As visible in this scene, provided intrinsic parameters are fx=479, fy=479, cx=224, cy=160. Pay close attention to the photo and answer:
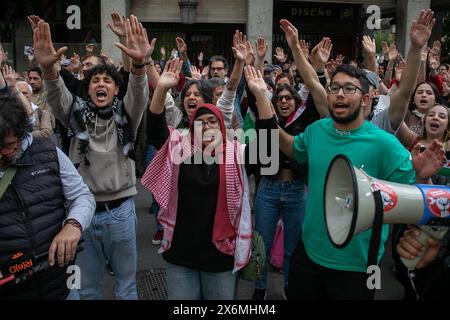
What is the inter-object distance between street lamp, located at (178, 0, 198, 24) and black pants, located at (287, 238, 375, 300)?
1006cm

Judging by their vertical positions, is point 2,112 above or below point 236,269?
above

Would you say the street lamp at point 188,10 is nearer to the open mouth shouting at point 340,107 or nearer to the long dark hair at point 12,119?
the open mouth shouting at point 340,107

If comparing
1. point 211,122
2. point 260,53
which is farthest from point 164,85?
point 260,53

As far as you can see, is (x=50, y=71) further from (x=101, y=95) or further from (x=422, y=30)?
(x=422, y=30)

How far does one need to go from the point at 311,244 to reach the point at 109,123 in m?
1.53

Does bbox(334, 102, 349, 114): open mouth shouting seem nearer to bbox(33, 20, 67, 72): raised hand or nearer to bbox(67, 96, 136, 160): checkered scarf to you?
bbox(67, 96, 136, 160): checkered scarf

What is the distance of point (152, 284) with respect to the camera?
434 cm

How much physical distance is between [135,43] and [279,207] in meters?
1.79

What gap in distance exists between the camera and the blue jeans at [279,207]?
3.91 meters

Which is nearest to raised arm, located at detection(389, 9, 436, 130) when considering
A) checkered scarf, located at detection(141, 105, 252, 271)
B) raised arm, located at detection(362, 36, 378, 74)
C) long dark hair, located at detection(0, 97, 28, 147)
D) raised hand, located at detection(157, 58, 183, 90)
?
checkered scarf, located at detection(141, 105, 252, 271)

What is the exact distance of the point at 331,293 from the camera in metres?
2.62

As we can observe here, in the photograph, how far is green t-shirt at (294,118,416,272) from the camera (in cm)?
252

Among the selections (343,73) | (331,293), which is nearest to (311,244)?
(331,293)

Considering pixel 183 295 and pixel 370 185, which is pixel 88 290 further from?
pixel 370 185
